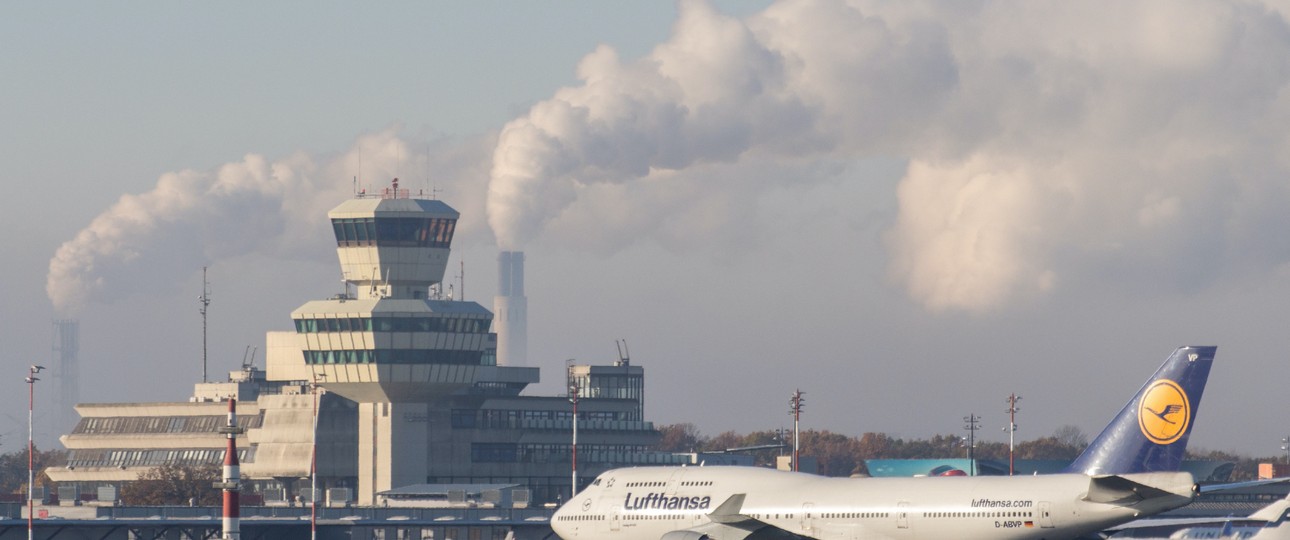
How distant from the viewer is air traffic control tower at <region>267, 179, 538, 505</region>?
181875 millimetres

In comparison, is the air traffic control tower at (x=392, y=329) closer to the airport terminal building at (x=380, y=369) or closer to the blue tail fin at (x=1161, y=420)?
the airport terminal building at (x=380, y=369)

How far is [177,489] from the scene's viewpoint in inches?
7426

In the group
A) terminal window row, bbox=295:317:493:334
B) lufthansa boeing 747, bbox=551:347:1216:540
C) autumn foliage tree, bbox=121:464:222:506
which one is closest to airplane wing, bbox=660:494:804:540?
lufthansa boeing 747, bbox=551:347:1216:540

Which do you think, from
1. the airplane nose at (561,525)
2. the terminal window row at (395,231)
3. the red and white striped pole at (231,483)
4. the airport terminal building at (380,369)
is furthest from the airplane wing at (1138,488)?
the terminal window row at (395,231)

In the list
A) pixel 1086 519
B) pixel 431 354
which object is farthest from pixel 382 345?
pixel 1086 519

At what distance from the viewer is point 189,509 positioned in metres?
129

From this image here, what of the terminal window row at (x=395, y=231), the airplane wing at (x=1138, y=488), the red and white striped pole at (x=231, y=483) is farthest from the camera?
the terminal window row at (x=395, y=231)

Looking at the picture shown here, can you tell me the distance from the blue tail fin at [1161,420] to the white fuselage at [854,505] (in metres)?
2.12

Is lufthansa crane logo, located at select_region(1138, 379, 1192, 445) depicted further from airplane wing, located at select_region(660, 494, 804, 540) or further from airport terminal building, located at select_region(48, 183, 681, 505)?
airport terminal building, located at select_region(48, 183, 681, 505)

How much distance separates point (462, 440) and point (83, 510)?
233 ft

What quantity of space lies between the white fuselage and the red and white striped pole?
21145mm

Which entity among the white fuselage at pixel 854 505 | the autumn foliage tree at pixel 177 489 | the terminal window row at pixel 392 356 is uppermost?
the terminal window row at pixel 392 356

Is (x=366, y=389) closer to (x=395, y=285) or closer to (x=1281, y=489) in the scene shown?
(x=395, y=285)

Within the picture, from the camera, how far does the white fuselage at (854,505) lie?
7294 cm
